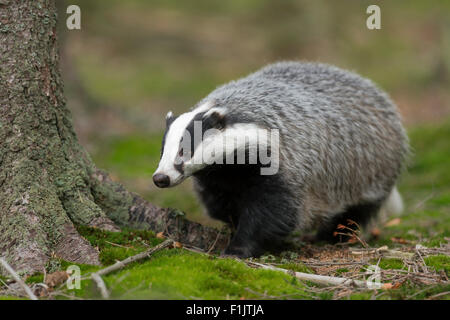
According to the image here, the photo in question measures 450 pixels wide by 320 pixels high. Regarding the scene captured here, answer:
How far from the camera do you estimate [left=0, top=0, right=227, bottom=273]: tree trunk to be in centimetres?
426

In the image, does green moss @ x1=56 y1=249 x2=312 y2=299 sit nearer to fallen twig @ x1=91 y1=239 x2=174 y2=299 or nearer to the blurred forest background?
fallen twig @ x1=91 y1=239 x2=174 y2=299

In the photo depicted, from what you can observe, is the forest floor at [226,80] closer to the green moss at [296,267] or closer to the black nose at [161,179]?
the green moss at [296,267]

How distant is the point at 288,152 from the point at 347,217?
193 cm

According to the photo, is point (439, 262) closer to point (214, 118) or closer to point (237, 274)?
point (237, 274)

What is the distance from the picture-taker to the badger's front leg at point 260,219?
5203 mm

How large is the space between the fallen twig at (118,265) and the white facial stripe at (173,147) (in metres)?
0.54

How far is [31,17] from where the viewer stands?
4496mm

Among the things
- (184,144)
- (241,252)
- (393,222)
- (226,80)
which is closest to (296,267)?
(241,252)

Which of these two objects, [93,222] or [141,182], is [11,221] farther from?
[141,182]

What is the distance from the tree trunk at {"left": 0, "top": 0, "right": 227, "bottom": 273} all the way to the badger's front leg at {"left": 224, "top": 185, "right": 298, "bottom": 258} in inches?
46.7

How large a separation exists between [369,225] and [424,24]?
17516mm

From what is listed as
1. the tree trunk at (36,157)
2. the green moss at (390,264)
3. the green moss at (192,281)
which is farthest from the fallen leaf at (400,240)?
the tree trunk at (36,157)

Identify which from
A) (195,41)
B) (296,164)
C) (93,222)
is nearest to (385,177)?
(296,164)

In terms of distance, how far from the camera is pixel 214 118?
15.9 ft
